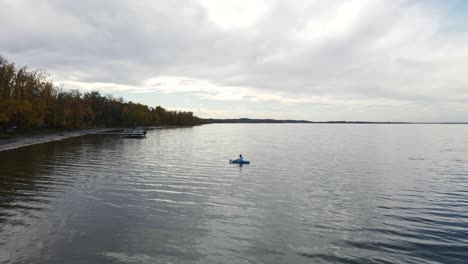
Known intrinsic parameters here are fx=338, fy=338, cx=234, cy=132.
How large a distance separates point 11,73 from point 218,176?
233ft

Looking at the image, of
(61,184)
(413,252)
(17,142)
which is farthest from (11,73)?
(413,252)

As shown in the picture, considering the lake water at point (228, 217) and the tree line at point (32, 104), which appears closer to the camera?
the lake water at point (228, 217)

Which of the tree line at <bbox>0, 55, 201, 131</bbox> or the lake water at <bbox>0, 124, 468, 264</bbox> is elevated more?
the tree line at <bbox>0, 55, 201, 131</bbox>

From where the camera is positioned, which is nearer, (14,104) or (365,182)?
(365,182)

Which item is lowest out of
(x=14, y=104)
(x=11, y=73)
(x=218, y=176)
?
(x=218, y=176)

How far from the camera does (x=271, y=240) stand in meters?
15.7

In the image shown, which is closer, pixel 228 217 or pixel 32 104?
pixel 228 217

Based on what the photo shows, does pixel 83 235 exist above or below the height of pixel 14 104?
below

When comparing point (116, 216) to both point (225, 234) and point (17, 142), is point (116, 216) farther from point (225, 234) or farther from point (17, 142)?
point (17, 142)

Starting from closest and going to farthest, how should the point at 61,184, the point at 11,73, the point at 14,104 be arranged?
1. the point at 61,184
2. the point at 14,104
3. the point at 11,73

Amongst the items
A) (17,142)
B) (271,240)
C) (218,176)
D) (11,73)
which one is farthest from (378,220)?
(11,73)

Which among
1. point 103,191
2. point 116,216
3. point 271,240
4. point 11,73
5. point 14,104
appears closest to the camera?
point 271,240

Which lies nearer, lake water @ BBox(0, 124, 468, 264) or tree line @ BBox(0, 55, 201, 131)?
lake water @ BBox(0, 124, 468, 264)

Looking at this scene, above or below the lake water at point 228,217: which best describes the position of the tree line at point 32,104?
above
